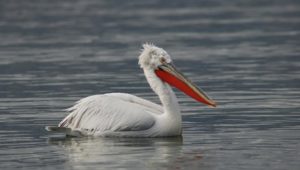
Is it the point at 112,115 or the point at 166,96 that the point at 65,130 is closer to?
the point at 112,115

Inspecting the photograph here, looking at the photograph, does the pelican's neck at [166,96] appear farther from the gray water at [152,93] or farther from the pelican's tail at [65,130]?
the pelican's tail at [65,130]

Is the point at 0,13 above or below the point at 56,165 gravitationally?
above

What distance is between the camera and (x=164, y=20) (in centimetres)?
3425

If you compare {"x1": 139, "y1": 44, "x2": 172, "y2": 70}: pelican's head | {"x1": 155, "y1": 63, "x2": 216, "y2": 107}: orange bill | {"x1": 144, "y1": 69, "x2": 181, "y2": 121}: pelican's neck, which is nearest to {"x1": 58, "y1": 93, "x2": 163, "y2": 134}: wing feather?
{"x1": 144, "y1": 69, "x2": 181, "y2": 121}: pelican's neck

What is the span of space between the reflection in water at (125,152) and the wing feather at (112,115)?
158 mm

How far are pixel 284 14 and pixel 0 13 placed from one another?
33.5 ft

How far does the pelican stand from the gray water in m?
0.17

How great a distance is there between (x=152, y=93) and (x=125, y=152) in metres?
4.71

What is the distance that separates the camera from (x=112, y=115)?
12.7 metres

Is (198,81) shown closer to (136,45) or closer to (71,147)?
(71,147)

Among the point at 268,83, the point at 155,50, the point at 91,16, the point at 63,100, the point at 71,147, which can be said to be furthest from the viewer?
the point at 91,16

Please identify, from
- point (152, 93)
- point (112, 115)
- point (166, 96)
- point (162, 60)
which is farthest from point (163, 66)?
point (152, 93)

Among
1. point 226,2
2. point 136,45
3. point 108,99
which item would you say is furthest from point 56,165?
point 226,2

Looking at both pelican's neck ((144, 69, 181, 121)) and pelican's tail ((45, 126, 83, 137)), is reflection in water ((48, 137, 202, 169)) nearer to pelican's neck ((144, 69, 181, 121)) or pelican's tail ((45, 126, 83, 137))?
pelican's tail ((45, 126, 83, 137))
